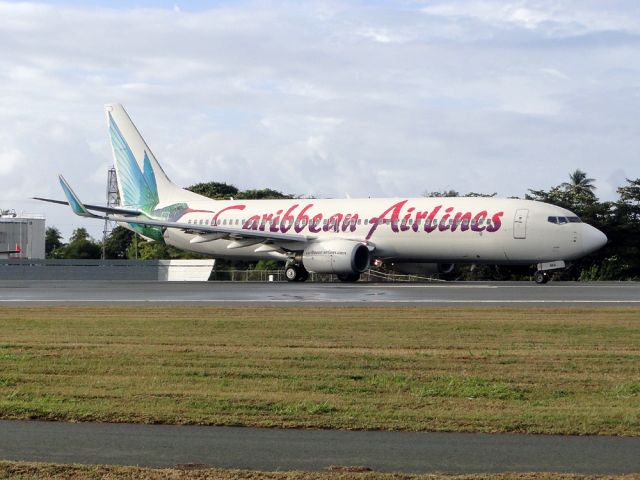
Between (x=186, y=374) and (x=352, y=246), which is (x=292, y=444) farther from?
(x=352, y=246)

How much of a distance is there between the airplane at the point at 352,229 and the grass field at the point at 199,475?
118ft

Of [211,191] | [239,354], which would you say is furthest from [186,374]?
[211,191]

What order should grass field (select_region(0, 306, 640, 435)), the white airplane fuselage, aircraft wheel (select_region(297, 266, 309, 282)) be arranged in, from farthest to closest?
aircraft wheel (select_region(297, 266, 309, 282)) < the white airplane fuselage < grass field (select_region(0, 306, 640, 435))

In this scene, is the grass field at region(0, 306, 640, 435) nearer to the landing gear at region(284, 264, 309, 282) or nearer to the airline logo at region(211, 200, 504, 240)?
the airline logo at region(211, 200, 504, 240)

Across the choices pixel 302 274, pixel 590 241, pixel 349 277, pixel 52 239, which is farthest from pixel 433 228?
pixel 52 239

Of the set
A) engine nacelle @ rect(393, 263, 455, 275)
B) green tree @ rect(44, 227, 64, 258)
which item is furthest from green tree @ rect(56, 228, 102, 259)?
engine nacelle @ rect(393, 263, 455, 275)

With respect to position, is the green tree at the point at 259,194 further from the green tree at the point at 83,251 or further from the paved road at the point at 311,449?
the paved road at the point at 311,449

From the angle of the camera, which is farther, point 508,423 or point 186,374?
point 186,374

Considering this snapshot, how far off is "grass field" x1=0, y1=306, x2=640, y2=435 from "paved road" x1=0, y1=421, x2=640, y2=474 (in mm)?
470

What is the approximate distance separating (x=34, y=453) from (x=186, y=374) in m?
5.31

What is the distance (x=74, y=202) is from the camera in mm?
50344

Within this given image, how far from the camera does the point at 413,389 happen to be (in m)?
13.0

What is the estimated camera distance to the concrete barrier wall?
200 ft

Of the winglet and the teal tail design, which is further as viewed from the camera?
the teal tail design
